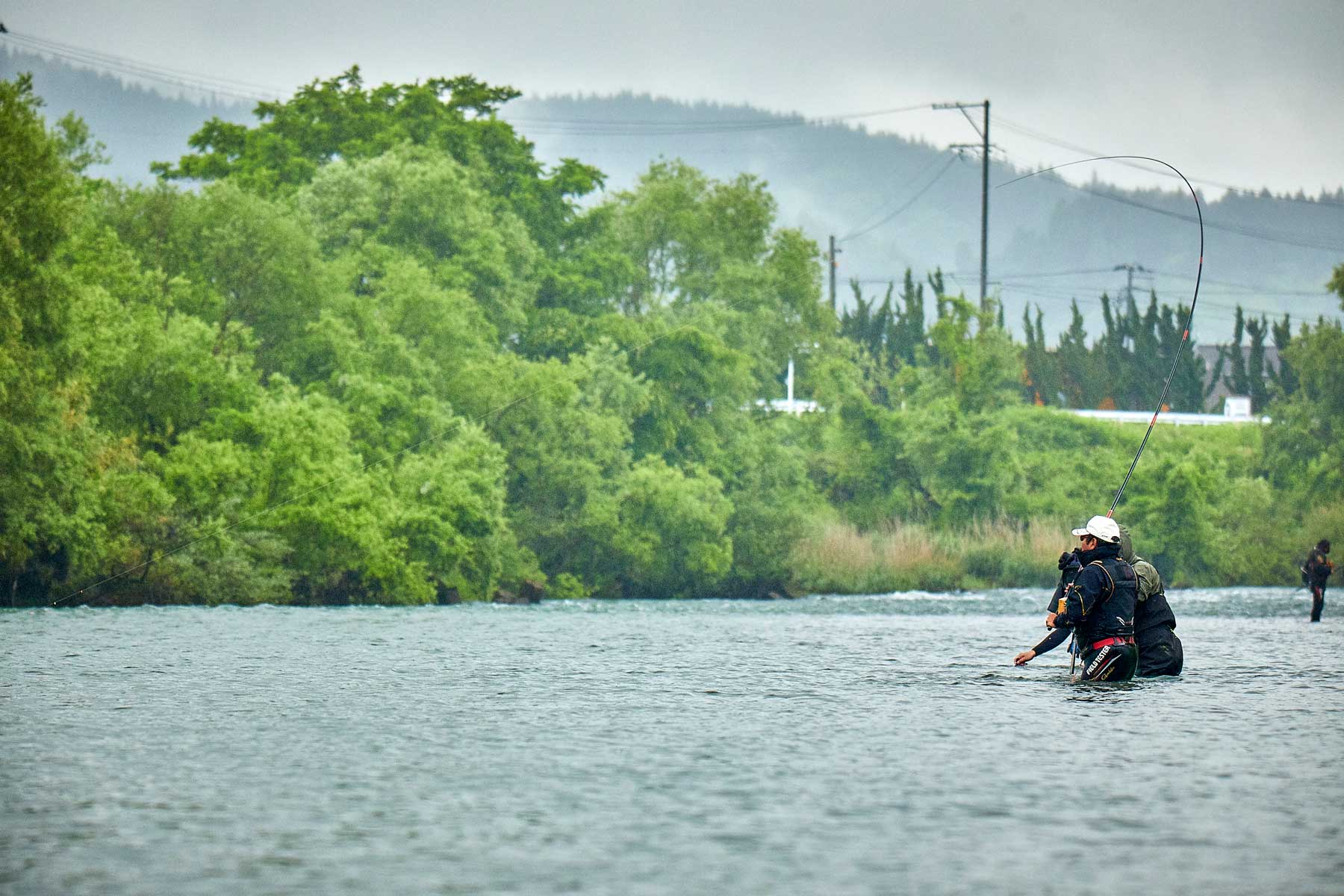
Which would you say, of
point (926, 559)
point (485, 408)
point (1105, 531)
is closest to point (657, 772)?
point (1105, 531)

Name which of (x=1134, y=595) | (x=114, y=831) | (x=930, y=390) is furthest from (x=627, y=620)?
(x=930, y=390)

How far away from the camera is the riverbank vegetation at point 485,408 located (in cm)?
3922

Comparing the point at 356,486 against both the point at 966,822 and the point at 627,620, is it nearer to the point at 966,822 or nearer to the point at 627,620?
the point at 627,620

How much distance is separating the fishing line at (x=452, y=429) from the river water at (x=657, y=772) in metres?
12.8

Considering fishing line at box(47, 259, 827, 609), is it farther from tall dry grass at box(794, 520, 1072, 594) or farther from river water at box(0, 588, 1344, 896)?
river water at box(0, 588, 1344, 896)

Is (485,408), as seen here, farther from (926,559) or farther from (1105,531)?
(1105,531)

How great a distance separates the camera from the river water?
973cm

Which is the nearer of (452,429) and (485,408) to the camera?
(452,429)

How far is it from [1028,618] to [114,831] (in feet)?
94.8

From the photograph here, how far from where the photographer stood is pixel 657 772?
43.8ft

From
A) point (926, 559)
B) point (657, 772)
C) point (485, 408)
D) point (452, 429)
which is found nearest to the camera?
point (657, 772)

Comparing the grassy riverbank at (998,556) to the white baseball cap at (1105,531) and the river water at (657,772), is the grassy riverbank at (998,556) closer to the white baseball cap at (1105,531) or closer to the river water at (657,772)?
the river water at (657,772)

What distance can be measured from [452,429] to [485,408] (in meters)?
3.75

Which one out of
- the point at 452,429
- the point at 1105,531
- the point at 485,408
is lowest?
the point at 1105,531
